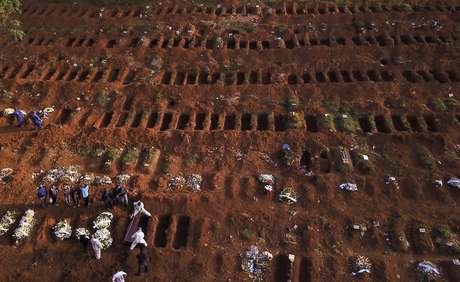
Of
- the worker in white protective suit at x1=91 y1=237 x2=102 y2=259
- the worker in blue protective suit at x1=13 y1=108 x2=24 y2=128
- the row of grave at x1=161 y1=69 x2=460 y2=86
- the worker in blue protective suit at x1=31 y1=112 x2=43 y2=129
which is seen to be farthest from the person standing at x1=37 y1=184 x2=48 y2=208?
the row of grave at x1=161 y1=69 x2=460 y2=86

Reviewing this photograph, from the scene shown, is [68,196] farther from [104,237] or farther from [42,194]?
[104,237]

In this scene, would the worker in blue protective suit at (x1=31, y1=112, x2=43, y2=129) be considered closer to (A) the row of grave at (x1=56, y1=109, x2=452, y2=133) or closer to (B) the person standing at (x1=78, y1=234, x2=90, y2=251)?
(A) the row of grave at (x1=56, y1=109, x2=452, y2=133)

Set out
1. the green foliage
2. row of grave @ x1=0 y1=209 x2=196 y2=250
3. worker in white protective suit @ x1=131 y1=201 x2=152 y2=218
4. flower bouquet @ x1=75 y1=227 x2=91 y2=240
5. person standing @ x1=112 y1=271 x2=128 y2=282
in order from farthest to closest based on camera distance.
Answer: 1. the green foliage
2. worker in white protective suit @ x1=131 y1=201 x2=152 y2=218
3. flower bouquet @ x1=75 y1=227 x2=91 y2=240
4. row of grave @ x1=0 y1=209 x2=196 y2=250
5. person standing @ x1=112 y1=271 x2=128 y2=282

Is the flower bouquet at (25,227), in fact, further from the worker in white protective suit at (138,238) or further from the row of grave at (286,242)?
the worker in white protective suit at (138,238)

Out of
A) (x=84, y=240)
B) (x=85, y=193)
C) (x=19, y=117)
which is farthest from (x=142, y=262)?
(x=19, y=117)

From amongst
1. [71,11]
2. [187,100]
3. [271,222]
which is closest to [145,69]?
[187,100]
